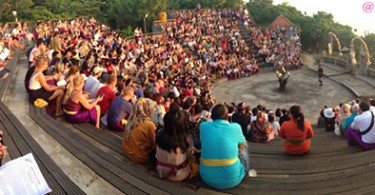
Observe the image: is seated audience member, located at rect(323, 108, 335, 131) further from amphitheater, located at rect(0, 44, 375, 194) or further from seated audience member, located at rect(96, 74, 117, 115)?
seated audience member, located at rect(96, 74, 117, 115)

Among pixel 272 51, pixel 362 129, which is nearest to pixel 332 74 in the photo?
pixel 272 51

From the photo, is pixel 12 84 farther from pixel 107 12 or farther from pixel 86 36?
pixel 107 12

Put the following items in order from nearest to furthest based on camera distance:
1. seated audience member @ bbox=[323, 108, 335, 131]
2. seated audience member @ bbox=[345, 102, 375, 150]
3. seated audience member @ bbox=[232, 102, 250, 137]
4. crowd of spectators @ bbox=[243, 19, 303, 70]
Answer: seated audience member @ bbox=[345, 102, 375, 150], seated audience member @ bbox=[232, 102, 250, 137], seated audience member @ bbox=[323, 108, 335, 131], crowd of spectators @ bbox=[243, 19, 303, 70]

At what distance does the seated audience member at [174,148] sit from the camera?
4.55m

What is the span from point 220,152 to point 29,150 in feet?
10.3

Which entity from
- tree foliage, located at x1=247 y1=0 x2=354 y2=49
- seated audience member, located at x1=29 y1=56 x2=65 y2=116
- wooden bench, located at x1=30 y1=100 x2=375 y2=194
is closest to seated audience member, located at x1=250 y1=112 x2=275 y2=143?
wooden bench, located at x1=30 y1=100 x2=375 y2=194

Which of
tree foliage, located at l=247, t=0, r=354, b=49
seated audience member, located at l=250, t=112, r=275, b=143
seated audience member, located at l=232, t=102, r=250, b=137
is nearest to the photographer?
seated audience member, located at l=250, t=112, r=275, b=143

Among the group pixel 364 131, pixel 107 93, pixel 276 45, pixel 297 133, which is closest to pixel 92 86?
pixel 107 93

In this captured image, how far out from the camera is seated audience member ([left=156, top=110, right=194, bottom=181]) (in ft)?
14.9

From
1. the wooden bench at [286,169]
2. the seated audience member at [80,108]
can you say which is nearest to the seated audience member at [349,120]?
the wooden bench at [286,169]

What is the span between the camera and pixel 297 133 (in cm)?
630

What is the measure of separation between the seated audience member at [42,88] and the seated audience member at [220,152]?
4.35 m

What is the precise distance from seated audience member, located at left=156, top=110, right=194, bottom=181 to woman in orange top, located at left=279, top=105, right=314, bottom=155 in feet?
7.84

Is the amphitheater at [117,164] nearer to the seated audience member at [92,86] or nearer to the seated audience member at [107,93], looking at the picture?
the seated audience member at [107,93]
